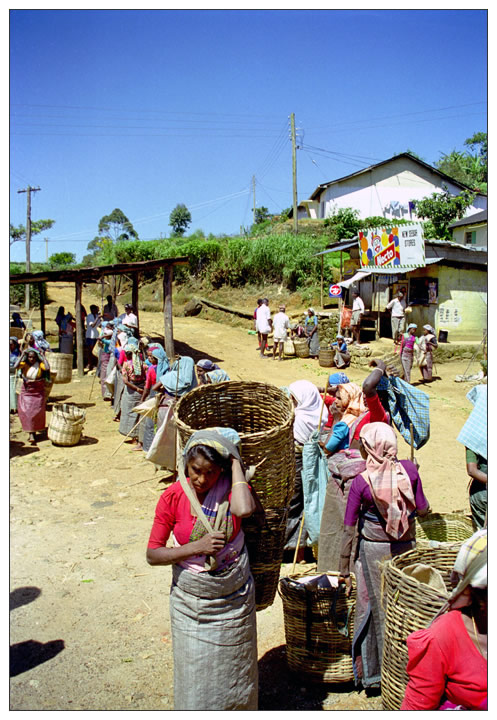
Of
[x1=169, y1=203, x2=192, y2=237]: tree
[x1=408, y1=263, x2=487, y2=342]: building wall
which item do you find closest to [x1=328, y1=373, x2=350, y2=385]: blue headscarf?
[x1=408, y1=263, x2=487, y2=342]: building wall

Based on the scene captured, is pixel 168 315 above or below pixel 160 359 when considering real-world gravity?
above

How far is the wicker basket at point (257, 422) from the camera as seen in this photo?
3057 mm

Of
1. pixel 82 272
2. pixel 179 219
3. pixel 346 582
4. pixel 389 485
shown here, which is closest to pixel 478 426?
pixel 389 485

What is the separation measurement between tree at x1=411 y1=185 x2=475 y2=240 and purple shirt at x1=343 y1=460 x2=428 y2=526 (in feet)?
86.1

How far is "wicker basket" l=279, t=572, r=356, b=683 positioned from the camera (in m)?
3.62

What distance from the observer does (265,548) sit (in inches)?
125

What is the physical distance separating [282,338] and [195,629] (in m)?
14.5

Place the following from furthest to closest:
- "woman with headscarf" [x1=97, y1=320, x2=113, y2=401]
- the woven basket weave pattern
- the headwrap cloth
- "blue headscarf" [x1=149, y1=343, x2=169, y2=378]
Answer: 1. "woman with headscarf" [x1=97, y1=320, x2=113, y2=401]
2. "blue headscarf" [x1=149, y1=343, x2=169, y2=378]
3. the headwrap cloth
4. the woven basket weave pattern

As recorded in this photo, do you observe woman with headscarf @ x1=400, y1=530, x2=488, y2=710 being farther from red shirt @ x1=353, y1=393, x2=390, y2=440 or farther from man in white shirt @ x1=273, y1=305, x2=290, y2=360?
man in white shirt @ x1=273, y1=305, x2=290, y2=360

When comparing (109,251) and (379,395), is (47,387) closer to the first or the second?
(379,395)

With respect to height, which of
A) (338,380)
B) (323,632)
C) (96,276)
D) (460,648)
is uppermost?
(96,276)

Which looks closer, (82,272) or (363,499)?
(363,499)

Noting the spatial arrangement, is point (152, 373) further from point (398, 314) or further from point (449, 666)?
point (398, 314)

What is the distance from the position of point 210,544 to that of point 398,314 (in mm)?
15403
